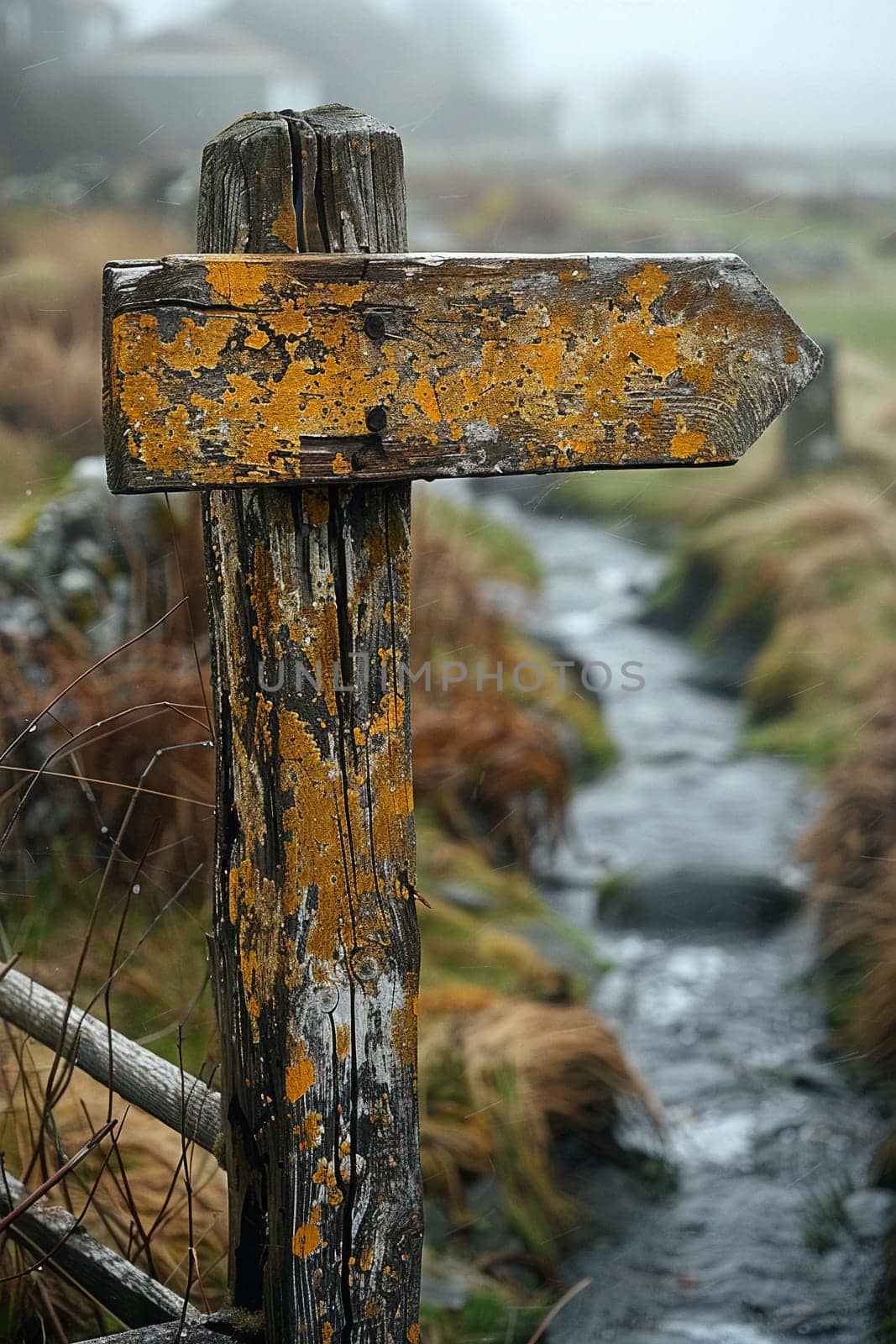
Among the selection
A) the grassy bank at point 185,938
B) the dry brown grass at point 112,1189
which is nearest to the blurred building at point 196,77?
the grassy bank at point 185,938

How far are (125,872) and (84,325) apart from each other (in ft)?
19.0

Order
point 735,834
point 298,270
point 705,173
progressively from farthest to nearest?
point 705,173 < point 735,834 < point 298,270

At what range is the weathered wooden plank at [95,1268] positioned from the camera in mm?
1800

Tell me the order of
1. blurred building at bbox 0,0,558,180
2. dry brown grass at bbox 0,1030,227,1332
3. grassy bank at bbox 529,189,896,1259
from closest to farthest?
dry brown grass at bbox 0,1030,227,1332
grassy bank at bbox 529,189,896,1259
blurred building at bbox 0,0,558,180

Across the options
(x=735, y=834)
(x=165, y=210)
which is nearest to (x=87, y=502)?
(x=735, y=834)

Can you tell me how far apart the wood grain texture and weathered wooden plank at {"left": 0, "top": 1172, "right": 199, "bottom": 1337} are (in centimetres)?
24

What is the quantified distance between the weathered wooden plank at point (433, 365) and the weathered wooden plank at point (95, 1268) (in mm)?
1219

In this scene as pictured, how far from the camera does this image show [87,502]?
490 centimetres

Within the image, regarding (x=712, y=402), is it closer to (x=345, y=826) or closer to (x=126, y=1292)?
(x=345, y=826)

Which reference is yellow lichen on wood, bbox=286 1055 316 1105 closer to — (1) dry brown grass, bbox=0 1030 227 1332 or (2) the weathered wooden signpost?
(2) the weathered wooden signpost

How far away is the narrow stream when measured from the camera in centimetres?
324

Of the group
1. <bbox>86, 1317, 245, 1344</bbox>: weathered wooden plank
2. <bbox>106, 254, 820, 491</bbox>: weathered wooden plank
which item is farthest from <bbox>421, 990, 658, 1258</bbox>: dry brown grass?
<bbox>106, 254, 820, 491</bbox>: weathered wooden plank

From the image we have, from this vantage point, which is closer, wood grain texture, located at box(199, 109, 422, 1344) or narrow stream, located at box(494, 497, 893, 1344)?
wood grain texture, located at box(199, 109, 422, 1344)

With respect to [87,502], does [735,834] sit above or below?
below
